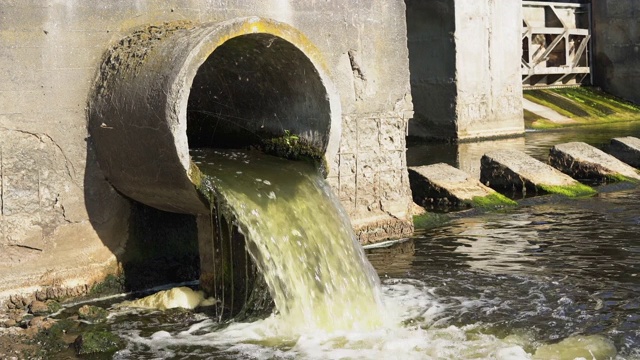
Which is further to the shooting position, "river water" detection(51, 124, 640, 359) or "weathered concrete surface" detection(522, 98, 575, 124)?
"weathered concrete surface" detection(522, 98, 575, 124)


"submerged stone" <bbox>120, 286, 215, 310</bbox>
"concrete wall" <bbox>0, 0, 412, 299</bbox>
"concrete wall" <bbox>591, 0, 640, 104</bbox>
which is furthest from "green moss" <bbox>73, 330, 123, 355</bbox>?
"concrete wall" <bbox>591, 0, 640, 104</bbox>

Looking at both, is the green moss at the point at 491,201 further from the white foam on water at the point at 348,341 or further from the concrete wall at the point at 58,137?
the white foam on water at the point at 348,341

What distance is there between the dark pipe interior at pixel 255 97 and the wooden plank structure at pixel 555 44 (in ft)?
44.6

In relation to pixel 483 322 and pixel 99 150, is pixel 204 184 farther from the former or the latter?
pixel 483 322

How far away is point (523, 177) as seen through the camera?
414 inches

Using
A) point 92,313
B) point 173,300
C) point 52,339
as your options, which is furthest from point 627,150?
point 52,339

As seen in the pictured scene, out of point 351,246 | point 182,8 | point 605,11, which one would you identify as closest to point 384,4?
point 182,8

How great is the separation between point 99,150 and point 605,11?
57.2 feet

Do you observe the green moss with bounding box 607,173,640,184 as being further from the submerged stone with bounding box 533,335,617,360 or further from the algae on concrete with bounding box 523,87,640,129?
the algae on concrete with bounding box 523,87,640,129

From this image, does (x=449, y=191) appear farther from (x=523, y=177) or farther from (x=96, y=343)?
(x=96, y=343)

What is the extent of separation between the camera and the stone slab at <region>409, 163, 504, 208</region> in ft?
31.6

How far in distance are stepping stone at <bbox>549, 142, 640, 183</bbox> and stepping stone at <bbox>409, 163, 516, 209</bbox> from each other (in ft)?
6.03

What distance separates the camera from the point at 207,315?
6.15m

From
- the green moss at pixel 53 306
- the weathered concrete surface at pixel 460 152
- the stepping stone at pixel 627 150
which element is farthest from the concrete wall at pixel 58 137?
the stepping stone at pixel 627 150
